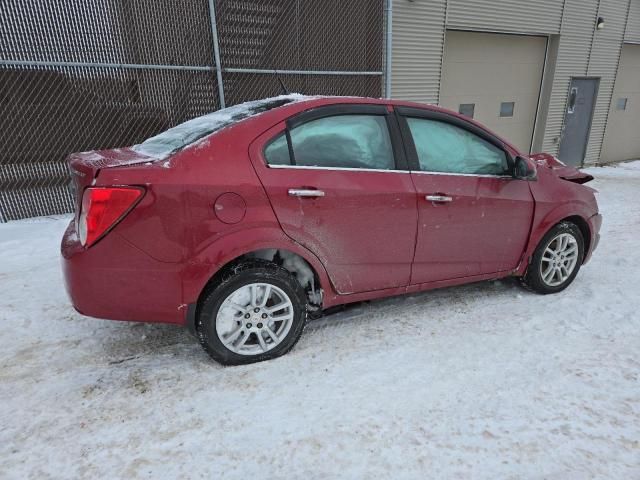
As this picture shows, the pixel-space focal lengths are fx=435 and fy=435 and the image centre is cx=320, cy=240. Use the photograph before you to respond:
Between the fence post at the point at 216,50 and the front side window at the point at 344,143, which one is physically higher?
the fence post at the point at 216,50

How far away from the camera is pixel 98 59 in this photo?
541cm

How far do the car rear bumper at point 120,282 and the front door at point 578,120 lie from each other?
10727mm

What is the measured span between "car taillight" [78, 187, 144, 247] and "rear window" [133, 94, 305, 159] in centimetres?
32

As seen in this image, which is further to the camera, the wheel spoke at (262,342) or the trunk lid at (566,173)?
the trunk lid at (566,173)

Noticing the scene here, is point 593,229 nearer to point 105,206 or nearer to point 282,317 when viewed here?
point 282,317

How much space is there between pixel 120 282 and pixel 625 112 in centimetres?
1369

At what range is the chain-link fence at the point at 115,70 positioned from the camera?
5145 mm

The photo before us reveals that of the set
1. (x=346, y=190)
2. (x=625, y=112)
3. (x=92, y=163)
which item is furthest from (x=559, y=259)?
(x=625, y=112)

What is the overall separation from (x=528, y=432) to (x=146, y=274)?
2155mm

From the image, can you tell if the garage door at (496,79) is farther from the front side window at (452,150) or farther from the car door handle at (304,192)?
the car door handle at (304,192)

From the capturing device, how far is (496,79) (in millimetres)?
9328

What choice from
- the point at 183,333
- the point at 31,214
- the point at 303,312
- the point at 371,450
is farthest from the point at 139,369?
the point at 31,214

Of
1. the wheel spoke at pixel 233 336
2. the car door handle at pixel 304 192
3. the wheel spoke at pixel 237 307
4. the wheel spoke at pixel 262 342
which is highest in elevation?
the car door handle at pixel 304 192

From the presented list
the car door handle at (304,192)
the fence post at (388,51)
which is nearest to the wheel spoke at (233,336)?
the car door handle at (304,192)
